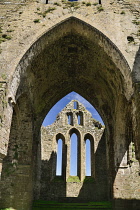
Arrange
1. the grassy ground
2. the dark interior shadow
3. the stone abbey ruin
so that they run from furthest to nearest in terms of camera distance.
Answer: the dark interior shadow
the grassy ground
the stone abbey ruin

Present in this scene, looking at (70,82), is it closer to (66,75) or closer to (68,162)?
(66,75)

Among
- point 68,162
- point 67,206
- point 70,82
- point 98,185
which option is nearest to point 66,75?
point 70,82

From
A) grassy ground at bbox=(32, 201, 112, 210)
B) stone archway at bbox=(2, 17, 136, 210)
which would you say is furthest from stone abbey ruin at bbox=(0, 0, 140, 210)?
grassy ground at bbox=(32, 201, 112, 210)

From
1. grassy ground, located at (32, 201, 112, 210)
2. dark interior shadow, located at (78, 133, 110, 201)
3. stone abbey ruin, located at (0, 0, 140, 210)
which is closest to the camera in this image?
stone abbey ruin, located at (0, 0, 140, 210)

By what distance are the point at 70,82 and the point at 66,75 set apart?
0.59 meters

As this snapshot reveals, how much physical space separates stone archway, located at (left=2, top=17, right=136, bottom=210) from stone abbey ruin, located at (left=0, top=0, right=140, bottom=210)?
33 mm

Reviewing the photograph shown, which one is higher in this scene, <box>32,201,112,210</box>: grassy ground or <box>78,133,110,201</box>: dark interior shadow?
<box>78,133,110,201</box>: dark interior shadow

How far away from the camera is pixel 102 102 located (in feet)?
33.9

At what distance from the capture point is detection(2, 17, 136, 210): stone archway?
7.21 meters

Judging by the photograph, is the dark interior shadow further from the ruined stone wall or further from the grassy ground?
the grassy ground

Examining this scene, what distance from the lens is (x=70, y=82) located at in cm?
1059

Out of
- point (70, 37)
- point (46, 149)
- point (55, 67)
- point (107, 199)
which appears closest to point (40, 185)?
point (46, 149)

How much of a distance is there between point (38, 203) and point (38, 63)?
24.8 ft

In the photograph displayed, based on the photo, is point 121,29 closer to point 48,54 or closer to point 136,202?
point 48,54
